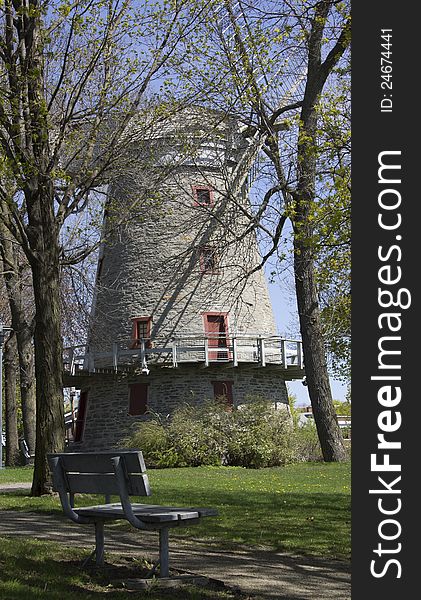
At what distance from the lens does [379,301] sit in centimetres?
466

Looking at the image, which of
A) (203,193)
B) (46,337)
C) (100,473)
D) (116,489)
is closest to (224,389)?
(203,193)

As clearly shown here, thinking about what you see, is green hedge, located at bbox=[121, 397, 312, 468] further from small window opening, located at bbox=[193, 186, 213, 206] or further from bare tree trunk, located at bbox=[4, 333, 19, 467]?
small window opening, located at bbox=[193, 186, 213, 206]

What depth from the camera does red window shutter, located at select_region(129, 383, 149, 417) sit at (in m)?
32.3

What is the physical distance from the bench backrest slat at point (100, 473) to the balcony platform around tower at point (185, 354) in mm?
22861

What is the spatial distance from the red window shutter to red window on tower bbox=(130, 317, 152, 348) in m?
1.32

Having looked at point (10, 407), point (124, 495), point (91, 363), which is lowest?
point (124, 495)

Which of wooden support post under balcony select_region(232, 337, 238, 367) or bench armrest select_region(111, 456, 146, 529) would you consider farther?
wooden support post under balcony select_region(232, 337, 238, 367)

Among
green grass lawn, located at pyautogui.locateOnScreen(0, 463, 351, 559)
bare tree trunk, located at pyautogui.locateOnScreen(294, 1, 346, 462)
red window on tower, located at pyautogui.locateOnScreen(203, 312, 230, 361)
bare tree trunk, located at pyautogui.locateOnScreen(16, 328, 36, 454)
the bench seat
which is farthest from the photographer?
red window on tower, located at pyautogui.locateOnScreen(203, 312, 230, 361)

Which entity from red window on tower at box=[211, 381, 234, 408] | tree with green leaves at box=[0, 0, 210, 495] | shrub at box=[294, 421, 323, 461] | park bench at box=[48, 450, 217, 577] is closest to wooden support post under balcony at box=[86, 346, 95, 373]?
red window on tower at box=[211, 381, 234, 408]

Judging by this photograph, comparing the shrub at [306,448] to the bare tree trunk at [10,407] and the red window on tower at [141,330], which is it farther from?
the bare tree trunk at [10,407]

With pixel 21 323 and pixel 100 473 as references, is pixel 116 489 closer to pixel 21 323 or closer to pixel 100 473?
pixel 100 473

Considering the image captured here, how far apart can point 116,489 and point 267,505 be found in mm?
6182

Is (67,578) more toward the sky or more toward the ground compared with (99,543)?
more toward the ground

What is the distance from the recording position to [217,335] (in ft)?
107
